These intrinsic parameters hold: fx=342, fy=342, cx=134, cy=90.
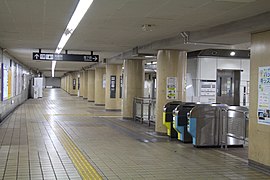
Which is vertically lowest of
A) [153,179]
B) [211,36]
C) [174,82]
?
→ [153,179]

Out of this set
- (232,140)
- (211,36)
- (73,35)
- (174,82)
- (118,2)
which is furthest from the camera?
(174,82)

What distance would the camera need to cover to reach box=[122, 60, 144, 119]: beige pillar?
15156mm

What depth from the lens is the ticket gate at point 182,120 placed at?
9117 millimetres

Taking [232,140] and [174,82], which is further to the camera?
[174,82]

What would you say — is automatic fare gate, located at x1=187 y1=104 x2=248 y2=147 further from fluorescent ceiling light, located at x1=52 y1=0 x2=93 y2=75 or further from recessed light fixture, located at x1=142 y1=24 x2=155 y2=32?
fluorescent ceiling light, located at x1=52 y1=0 x2=93 y2=75

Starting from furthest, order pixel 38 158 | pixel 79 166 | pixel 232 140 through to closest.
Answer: pixel 232 140 → pixel 38 158 → pixel 79 166

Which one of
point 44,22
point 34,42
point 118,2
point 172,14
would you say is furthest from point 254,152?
point 34,42

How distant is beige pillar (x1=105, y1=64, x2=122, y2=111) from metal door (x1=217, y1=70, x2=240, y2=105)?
20.2 feet

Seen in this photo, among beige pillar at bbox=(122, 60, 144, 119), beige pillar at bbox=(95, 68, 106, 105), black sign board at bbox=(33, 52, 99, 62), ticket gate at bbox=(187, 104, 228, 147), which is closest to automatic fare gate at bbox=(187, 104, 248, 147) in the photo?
ticket gate at bbox=(187, 104, 228, 147)

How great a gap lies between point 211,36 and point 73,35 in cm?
400

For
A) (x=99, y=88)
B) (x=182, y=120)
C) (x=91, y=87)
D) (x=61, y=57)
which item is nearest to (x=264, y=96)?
(x=182, y=120)

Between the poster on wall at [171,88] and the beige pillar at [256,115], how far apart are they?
13.0ft

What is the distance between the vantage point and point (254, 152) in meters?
6.67

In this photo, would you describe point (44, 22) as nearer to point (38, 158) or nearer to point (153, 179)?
point (38, 158)
